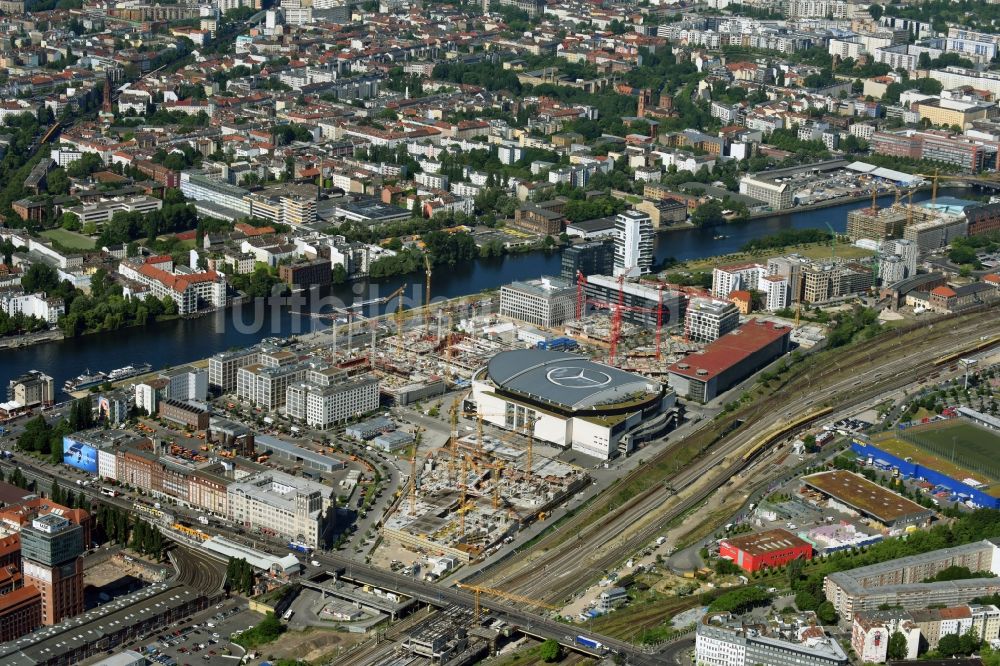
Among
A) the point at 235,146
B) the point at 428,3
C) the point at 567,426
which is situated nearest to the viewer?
the point at 567,426

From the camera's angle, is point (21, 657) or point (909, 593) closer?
point (21, 657)

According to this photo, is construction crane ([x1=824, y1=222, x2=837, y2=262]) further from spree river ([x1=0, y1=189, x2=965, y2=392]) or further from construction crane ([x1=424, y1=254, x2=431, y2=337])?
construction crane ([x1=424, y1=254, x2=431, y2=337])

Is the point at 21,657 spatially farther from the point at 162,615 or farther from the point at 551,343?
the point at 551,343

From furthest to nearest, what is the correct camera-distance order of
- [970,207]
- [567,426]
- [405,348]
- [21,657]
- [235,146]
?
[235,146], [970,207], [405,348], [567,426], [21,657]

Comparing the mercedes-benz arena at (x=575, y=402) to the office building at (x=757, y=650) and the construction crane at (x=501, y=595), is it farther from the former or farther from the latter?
the office building at (x=757, y=650)

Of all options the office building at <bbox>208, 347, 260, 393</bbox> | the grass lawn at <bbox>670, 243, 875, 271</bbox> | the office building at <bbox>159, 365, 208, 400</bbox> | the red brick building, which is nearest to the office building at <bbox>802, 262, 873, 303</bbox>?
the grass lawn at <bbox>670, 243, 875, 271</bbox>

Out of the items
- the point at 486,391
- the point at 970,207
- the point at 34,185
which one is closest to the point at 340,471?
the point at 486,391
